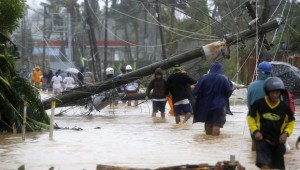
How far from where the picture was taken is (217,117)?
16.3 metres

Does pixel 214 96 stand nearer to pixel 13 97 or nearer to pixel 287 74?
pixel 13 97

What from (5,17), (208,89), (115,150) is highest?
(5,17)

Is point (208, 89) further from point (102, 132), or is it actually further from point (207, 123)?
point (102, 132)

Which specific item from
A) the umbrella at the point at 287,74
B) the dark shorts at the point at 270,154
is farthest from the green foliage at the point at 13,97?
the dark shorts at the point at 270,154

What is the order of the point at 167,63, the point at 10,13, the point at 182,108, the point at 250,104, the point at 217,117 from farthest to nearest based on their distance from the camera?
the point at 167,63
the point at 182,108
the point at 217,117
the point at 10,13
the point at 250,104

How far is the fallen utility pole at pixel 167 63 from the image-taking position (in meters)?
22.1

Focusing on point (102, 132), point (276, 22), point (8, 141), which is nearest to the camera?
point (8, 141)

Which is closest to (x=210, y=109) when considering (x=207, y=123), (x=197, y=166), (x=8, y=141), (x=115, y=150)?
(x=207, y=123)

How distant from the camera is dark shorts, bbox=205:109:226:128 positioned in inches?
641

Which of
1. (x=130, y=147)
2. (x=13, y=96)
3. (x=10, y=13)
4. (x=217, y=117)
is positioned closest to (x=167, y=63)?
(x=13, y=96)

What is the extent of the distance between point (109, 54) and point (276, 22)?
6502 cm

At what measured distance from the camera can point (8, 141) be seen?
1595 centimetres

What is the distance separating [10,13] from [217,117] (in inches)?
181

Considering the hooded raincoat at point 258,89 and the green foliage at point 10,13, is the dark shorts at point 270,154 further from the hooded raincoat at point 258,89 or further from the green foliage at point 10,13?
the green foliage at point 10,13
